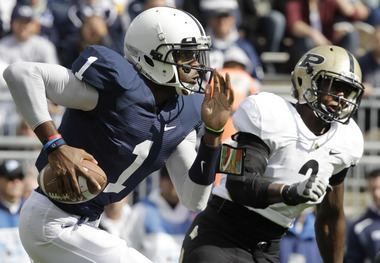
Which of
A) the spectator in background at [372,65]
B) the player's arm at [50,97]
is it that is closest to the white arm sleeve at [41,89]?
the player's arm at [50,97]

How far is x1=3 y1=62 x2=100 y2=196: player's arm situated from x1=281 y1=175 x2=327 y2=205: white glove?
83cm

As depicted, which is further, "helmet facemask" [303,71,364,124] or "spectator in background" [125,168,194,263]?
"spectator in background" [125,168,194,263]

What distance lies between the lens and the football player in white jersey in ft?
16.8

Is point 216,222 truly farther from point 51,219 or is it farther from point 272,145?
point 51,219

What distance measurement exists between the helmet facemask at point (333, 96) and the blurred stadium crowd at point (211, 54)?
7.51 ft

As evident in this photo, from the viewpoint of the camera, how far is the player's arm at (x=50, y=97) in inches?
177

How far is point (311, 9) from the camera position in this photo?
10625 mm

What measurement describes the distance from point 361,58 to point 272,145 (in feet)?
15.1

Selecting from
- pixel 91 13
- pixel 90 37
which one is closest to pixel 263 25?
pixel 91 13

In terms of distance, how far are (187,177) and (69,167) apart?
0.71 metres

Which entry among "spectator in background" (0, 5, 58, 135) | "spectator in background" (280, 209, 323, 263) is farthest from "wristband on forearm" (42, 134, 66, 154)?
"spectator in background" (0, 5, 58, 135)

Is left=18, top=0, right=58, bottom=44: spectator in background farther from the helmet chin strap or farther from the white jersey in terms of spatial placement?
the helmet chin strap

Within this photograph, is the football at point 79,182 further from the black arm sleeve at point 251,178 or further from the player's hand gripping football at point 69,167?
the black arm sleeve at point 251,178

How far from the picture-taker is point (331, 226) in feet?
18.1
